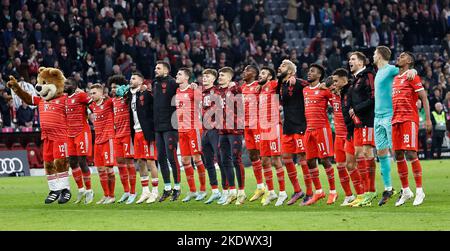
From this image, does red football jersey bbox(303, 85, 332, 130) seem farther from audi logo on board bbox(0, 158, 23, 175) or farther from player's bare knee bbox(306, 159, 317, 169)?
audi logo on board bbox(0, 158, 23, 175)

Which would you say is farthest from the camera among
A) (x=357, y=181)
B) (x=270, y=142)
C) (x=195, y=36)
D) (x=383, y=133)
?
(x=195, y=36)

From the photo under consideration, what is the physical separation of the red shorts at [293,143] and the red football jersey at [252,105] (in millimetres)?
1140

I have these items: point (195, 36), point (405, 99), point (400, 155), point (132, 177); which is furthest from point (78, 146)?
point (195, 36)

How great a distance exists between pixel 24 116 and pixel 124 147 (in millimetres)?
11393

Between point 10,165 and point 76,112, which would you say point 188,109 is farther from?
point 10,165

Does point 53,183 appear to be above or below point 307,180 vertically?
above

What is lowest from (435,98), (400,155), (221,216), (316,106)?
(221,216)

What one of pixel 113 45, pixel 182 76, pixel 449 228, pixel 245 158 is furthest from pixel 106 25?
pixel 449 228

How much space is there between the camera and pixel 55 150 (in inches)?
800

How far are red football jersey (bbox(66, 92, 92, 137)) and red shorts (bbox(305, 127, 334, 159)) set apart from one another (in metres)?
4.62

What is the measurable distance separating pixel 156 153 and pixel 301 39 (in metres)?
22.7

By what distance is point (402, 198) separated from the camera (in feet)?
57.9

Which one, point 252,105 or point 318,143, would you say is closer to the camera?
point 318,143

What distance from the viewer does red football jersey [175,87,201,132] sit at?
2009cm
